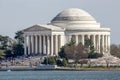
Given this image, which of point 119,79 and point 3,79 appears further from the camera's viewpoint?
point 3,79

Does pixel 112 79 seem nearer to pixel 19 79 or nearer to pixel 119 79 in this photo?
pixel 119 79

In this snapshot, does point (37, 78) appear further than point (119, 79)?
Yes

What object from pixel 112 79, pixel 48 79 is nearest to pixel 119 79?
pixel 112 79

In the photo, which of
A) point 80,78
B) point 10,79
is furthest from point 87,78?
point 10,79

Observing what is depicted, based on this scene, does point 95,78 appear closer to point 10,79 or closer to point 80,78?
point 80,78

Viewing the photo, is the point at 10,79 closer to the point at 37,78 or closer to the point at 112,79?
the point at 37,78

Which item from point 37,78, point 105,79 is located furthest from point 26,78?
point 105,79

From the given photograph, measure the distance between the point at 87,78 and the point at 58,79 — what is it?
7085mm

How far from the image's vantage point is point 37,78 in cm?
19488

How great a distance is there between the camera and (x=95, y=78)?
190 m

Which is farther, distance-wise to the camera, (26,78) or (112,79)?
(26,78)

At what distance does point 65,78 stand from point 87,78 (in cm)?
397

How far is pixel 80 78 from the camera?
193 metres

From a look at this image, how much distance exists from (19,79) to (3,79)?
11.9ft
